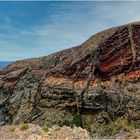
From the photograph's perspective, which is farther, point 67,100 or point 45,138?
point 67,100

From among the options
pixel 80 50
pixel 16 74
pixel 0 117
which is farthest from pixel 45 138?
pixel 16 74

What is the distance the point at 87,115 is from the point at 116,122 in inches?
303

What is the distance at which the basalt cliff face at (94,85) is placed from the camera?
67.9 metres

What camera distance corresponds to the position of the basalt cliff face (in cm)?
6794

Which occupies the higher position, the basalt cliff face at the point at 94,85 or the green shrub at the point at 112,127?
the basalt cliff face at the point at 94,85

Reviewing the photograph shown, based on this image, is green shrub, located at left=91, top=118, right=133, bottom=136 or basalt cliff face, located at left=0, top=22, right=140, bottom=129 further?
basalt cliff face, located at left=0, top=22, right=140, bottom=129

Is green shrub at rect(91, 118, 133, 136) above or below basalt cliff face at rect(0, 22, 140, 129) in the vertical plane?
below

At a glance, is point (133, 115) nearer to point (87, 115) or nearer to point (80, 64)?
point (87, 115)

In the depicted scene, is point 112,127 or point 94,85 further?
point 94,85

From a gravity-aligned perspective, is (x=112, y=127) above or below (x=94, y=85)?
below

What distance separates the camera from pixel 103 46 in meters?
76.0

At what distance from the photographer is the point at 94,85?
240 ft

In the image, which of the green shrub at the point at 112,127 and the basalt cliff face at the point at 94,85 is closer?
the green shrub at the point at 112,127

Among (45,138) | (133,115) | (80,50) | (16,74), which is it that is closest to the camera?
(45,138)
